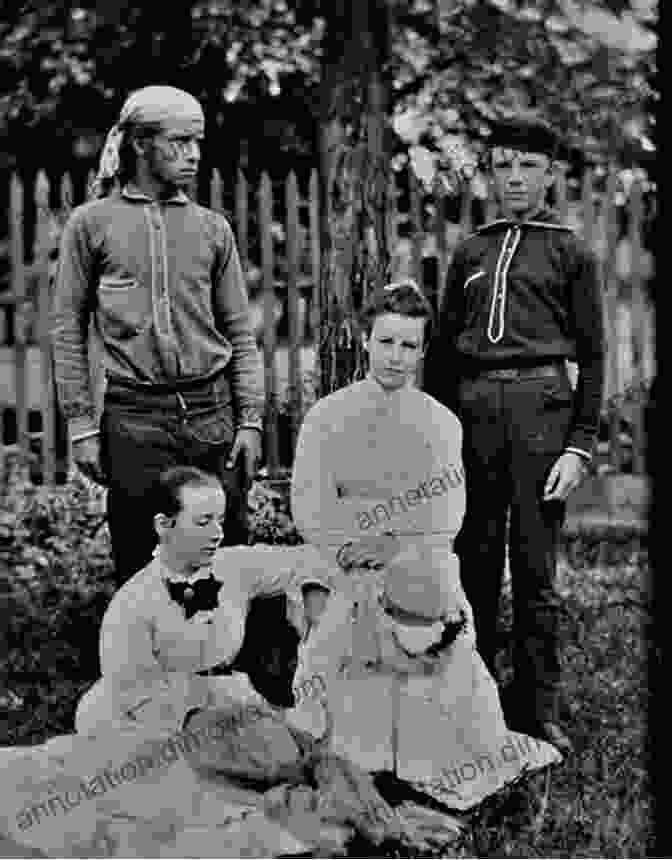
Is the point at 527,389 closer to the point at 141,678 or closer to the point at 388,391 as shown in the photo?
the point at 388,391

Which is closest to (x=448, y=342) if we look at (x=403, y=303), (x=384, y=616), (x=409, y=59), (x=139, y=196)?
(x=403, y=303)

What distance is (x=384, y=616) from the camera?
4.77 metres

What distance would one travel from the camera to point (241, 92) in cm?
1095

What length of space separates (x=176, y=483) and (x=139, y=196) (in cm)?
101

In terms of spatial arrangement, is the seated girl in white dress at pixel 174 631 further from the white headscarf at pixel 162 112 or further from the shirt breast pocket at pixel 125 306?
the white headscarf at pixel 162 112

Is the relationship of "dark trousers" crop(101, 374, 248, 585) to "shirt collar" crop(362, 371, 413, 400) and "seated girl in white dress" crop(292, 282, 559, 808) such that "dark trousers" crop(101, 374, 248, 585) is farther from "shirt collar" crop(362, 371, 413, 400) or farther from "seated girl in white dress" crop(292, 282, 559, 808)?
"shirt collar" crop(362, 371, 413, 400)

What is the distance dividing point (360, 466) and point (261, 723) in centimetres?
88

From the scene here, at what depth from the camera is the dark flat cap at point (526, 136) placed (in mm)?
4980

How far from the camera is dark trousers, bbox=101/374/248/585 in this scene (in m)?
4.97

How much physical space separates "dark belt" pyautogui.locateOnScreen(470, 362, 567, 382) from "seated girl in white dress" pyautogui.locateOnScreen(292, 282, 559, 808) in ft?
0.90

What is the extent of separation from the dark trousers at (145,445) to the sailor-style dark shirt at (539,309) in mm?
913

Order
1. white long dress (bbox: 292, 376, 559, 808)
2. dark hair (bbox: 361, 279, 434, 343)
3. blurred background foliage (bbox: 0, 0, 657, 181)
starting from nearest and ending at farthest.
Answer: white long dress (bbox: 292, 376, 559, 808) → dark hair (bbox: 361, 279, 434, 343) → blurred background foliage (bbox: 0, 0, 657, 181)

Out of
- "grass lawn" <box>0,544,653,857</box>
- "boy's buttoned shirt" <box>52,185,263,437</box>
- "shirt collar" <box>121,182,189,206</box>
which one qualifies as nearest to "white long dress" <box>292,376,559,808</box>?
"grass lawn" <box>0,544,653,857</box>

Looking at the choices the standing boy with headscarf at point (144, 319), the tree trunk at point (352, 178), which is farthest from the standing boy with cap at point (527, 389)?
the tree trunk at point (352, 178)
